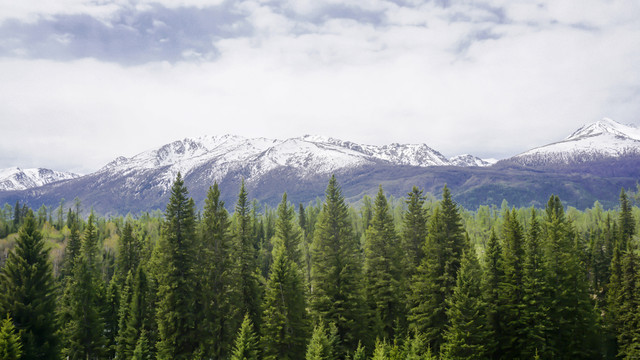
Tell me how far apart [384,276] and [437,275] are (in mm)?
5937

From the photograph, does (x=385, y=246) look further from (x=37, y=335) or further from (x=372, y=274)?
(x=37, y=335)

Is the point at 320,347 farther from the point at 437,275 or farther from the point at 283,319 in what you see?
the point at 437,275

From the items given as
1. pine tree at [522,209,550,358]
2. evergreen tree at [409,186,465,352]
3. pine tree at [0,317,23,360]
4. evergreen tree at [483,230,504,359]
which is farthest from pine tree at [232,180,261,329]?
pine tree at [522,209,550,358]

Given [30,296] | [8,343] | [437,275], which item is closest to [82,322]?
[30,296]

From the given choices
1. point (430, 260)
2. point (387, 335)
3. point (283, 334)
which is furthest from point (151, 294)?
point (430, 260)

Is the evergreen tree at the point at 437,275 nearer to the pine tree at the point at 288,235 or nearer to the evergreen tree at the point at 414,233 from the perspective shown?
the evergreen tree at the point at 414,233

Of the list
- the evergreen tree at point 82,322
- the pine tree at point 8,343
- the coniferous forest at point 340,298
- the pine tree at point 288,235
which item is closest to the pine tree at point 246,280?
the coniferous forest at point 340,298

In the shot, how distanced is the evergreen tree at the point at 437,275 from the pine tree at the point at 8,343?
3167 cm

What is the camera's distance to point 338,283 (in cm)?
4025

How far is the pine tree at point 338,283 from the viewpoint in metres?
38.5

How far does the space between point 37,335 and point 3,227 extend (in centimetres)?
11471

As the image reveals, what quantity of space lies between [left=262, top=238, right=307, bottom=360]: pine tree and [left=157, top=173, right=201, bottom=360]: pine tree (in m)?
7.34

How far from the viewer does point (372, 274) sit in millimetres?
44219

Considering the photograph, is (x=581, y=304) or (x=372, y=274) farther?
(x=372, y=274)
